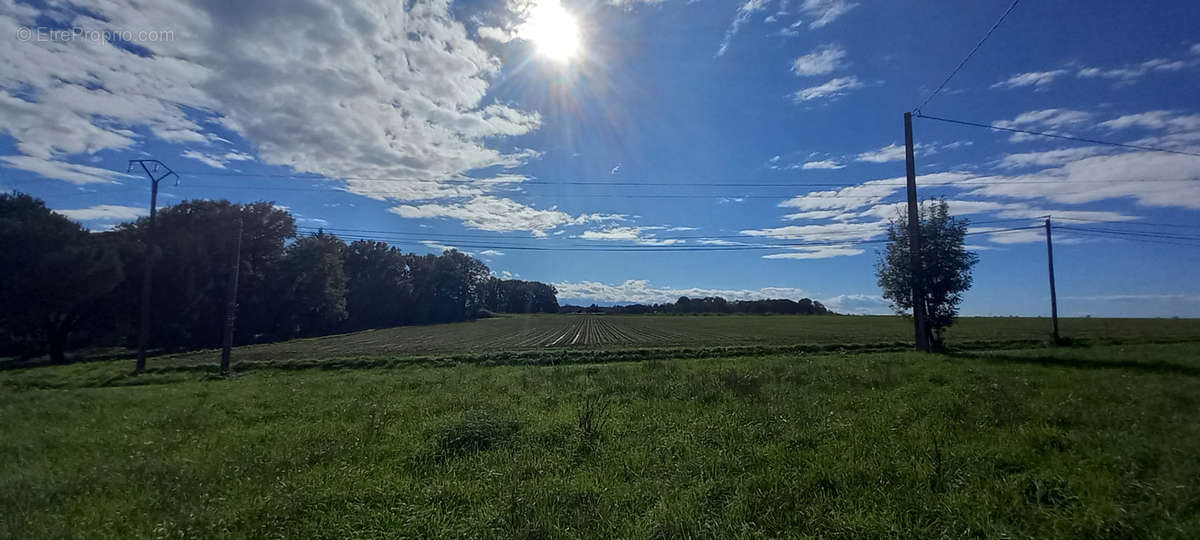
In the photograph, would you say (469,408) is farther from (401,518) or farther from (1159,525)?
(1159,525)

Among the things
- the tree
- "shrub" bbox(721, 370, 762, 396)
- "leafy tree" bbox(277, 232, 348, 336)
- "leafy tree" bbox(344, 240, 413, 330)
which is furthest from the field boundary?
"leafy tree" bbox(344, 240, 413, 330)

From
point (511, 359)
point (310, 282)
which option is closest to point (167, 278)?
point (310, 282)

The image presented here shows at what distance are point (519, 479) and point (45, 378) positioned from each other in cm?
2933

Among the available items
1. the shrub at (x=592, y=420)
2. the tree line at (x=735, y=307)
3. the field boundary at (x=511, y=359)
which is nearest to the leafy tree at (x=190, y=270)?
the field boundary at (x=511, y=359)

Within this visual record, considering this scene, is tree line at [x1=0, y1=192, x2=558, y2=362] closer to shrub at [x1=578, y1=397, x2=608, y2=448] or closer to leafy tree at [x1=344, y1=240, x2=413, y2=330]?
leafy tree at [x1=344, y1=240, x2=413, y2=330]

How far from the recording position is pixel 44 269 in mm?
34875

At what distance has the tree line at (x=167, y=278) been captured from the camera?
35500 millimetres

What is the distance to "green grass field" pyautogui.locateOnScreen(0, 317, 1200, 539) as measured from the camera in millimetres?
5258

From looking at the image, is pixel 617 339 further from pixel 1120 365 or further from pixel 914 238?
pixel 1120 365

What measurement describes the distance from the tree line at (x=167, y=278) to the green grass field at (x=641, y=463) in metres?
18.6

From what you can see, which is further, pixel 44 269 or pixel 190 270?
pixel 190 270

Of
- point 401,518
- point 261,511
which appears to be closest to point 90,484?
point 261,511

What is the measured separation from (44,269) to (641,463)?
4882 centimetres

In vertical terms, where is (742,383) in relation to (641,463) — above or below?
above
